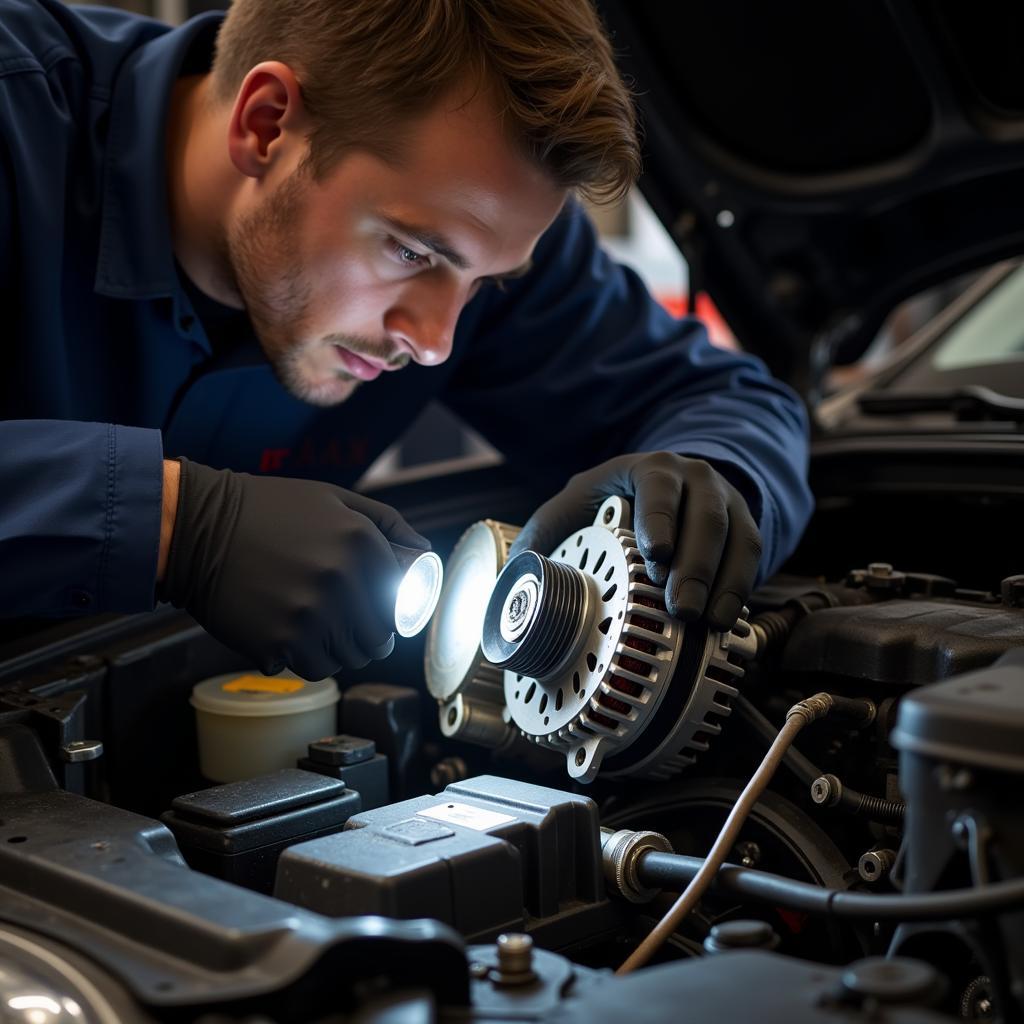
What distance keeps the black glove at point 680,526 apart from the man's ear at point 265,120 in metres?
0.55

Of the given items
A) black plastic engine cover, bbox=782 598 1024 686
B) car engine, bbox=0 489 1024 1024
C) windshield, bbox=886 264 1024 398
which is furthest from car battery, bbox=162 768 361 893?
windshield, bbox=886 264 1024 398

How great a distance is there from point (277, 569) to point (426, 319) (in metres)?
0.44

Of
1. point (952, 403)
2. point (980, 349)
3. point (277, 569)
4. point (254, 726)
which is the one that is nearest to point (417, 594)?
point (277, 569)

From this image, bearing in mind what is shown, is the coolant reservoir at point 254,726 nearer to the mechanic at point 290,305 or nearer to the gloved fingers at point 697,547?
the mechanic at point 290,305

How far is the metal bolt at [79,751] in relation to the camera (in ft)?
3.56

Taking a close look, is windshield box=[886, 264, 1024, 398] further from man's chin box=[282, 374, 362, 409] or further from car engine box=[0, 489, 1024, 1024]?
man's chin box=[282, 374, 362, 409]

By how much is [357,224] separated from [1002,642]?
32.7 inches

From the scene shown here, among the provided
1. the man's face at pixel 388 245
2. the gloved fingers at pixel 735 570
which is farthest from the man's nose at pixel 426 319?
the gloved fingers at pixel 735 570

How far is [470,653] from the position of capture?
4.00ft

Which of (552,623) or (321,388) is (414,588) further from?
(321,388)

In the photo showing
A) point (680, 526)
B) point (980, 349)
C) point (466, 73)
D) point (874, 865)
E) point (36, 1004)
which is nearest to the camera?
point (36, 1004)

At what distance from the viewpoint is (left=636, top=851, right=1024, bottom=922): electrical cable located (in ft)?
2.15

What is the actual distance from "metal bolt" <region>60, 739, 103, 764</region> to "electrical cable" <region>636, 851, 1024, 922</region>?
527 mm

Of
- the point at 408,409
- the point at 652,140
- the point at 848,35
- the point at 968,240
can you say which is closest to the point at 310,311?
the point at 408,409
